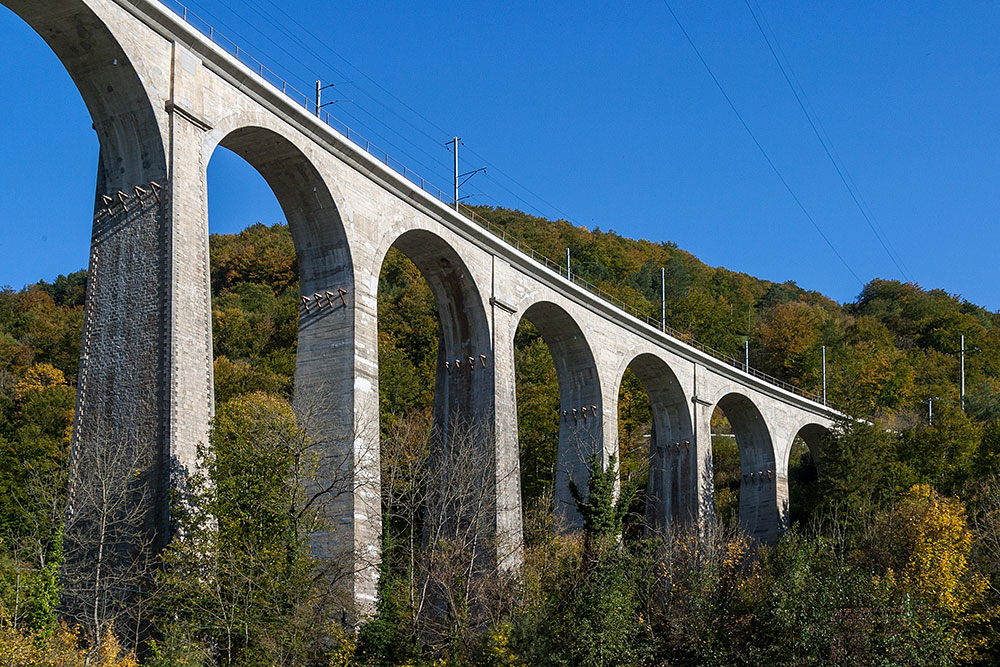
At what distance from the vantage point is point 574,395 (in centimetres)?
4203

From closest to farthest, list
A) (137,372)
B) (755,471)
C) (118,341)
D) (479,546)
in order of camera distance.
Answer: (137,372) < (118,341) < (479,546) < (755,471)

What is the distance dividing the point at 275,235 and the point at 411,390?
25.1m

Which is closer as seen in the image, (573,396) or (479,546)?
(479,546)

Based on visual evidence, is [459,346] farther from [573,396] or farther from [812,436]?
[812,436]

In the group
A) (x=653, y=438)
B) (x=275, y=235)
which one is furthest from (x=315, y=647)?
(x=275, y=235)

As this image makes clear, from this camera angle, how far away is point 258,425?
23266 millimetres

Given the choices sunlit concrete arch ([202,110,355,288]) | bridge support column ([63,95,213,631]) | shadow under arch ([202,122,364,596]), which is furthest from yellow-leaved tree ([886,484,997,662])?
bridge support column ([63,95,213,631])

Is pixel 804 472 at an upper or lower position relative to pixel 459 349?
lower

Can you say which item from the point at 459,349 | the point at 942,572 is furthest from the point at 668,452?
the point at 942,572

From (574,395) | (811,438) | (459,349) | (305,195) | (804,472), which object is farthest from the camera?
(811,438)

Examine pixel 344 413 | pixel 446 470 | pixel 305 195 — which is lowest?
pixel 446 470

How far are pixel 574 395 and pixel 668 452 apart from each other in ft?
25.1

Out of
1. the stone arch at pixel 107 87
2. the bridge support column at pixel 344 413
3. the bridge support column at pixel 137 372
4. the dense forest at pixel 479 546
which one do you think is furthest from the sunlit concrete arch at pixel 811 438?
the stone arch at pixel 107 87

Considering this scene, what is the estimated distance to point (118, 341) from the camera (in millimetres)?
23062
